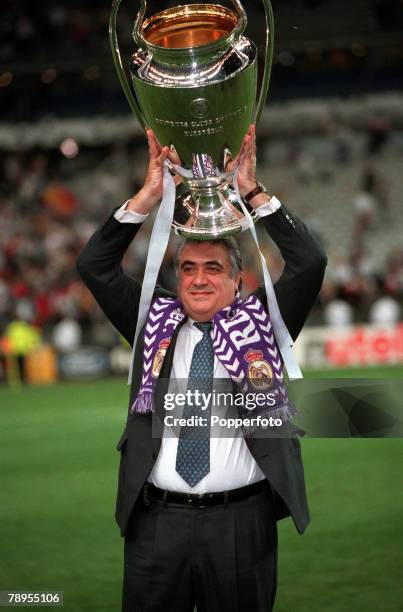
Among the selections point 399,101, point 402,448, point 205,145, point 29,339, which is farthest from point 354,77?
point 205,145

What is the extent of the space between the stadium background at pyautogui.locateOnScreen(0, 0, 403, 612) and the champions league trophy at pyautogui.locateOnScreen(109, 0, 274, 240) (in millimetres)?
4258

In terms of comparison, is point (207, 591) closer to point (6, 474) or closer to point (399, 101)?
point (6, 474)

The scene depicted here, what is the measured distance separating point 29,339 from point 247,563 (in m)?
12.7

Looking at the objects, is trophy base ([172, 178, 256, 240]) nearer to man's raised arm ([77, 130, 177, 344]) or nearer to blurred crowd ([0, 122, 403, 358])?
man's raised arm ([77, 130, 177, 344])

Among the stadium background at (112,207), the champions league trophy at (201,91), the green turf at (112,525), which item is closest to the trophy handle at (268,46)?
the champions league trophy at (201,91)

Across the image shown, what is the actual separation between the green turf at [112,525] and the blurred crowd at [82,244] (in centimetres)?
611

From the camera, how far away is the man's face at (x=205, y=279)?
3242mm

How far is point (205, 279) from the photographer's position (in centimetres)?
322

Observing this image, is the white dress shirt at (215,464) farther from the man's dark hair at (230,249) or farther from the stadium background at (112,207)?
the stadium background at (112,207)

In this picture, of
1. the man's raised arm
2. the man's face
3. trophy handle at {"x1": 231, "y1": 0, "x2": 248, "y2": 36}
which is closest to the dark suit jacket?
the man's raised arm

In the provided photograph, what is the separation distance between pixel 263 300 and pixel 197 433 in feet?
1.62

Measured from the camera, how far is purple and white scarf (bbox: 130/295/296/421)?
3162mm

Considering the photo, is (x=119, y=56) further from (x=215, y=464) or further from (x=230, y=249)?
(x=215, y=464)

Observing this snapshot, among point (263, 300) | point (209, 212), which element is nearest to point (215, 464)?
point (263, 300)
